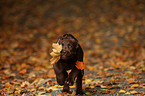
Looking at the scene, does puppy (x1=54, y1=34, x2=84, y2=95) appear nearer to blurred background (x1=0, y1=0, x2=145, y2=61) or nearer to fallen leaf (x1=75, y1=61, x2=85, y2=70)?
fallen leaf (x1=75, y1=61, x2=85, y2=70)

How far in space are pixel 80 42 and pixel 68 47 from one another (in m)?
5.43

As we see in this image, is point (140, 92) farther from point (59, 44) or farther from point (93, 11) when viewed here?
point (93, 11)

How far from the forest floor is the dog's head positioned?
0.42 m

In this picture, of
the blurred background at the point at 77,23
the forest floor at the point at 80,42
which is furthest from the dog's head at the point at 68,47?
the blurred background at the point at 77,23

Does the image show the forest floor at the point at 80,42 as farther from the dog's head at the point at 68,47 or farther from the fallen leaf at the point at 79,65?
the fallen leaf at the point at 79,65

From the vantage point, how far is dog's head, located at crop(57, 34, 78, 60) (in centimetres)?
332

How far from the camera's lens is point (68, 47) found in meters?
3.36

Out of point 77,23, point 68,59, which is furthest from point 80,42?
point 68,59

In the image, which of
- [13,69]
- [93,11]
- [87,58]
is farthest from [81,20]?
[13,69]

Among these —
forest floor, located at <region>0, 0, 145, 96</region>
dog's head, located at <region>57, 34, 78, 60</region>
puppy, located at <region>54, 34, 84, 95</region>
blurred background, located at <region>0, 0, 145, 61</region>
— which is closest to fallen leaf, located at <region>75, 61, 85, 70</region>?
puppy, located at <region>54, 34, 84, 95</region>

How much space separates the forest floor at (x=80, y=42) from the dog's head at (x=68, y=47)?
1.37 feet

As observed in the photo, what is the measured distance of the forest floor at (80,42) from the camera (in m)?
4.53

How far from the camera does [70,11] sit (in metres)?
11.6

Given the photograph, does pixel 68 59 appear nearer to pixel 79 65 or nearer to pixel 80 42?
pixel 79 65
